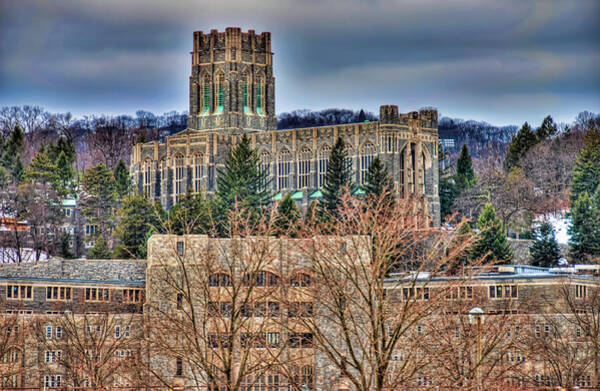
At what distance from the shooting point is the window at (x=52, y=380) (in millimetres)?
100562

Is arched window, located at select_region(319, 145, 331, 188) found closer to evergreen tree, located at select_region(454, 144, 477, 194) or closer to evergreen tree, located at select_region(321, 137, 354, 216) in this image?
evergreen tree, located at select_region(321, 137, 354, 216)

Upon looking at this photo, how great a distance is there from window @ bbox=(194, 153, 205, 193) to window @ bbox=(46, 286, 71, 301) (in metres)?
47.3

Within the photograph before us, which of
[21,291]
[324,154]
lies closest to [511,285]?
[21,291]

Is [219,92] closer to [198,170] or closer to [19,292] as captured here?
[198,170]

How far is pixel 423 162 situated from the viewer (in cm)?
14975

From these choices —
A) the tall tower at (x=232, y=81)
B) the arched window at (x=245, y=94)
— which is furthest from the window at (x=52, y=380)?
the arched window at (x=245, y=94)

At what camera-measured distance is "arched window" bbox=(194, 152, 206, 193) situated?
15688 centimetres

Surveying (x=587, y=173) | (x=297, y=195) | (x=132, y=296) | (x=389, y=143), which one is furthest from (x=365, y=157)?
(x=132, y=296)

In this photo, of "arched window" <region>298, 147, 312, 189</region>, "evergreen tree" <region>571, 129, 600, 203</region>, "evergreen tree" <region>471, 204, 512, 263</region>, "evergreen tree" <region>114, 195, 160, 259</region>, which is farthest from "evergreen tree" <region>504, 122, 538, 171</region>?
"evergreen tree" <region>114, 195, 160, 259</region>

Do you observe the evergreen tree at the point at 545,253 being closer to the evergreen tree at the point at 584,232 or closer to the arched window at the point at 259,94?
the evergreen tree at the point at 584,232

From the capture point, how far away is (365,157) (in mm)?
149750

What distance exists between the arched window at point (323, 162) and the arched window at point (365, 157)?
4.74 metres

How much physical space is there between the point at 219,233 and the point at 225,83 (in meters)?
44.4

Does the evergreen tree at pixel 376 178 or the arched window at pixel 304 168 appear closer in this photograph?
the evergreen tree at pixel 376 178
